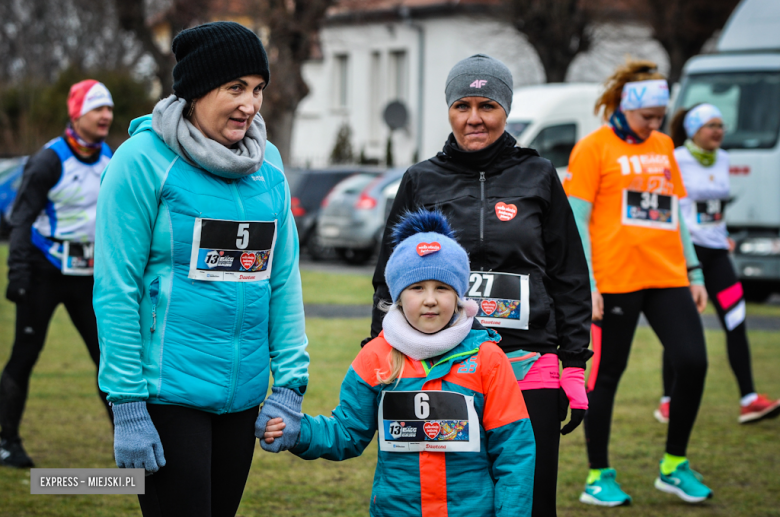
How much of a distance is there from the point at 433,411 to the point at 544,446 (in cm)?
64

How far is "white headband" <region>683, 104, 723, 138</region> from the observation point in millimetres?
7250

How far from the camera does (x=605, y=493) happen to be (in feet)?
18.0

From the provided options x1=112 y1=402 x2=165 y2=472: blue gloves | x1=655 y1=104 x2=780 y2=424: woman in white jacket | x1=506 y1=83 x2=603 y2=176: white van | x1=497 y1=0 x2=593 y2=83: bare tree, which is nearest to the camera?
x1=112 y1=402 x2=165 y2=472: blue gloves

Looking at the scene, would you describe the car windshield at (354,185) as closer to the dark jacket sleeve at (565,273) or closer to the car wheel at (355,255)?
the car wheel at (355,255)

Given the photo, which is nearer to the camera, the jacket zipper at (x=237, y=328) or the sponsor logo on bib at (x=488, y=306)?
the jacket zipper at (x=237, y=328)

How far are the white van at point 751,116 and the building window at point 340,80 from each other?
28405mm

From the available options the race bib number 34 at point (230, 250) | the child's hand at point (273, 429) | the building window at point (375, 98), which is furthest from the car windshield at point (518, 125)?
the building window at point (375, 98)

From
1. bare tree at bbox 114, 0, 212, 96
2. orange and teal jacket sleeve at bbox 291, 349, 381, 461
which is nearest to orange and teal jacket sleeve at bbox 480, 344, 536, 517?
orange and teal jacket sleeve at bbox 291, 349, 381, 461

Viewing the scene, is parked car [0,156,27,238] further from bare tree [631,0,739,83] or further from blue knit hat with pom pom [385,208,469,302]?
blue knit hat with pom pom [385,208,469,302]

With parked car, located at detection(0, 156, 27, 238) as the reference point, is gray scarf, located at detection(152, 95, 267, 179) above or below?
below

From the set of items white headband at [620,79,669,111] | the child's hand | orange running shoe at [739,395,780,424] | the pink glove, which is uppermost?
white headband at [620,79,669,111]

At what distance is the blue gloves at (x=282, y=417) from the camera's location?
316cm

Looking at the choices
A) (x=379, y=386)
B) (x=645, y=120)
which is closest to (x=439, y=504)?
(x=379, y=386)

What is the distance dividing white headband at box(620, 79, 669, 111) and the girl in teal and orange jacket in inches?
91.5
